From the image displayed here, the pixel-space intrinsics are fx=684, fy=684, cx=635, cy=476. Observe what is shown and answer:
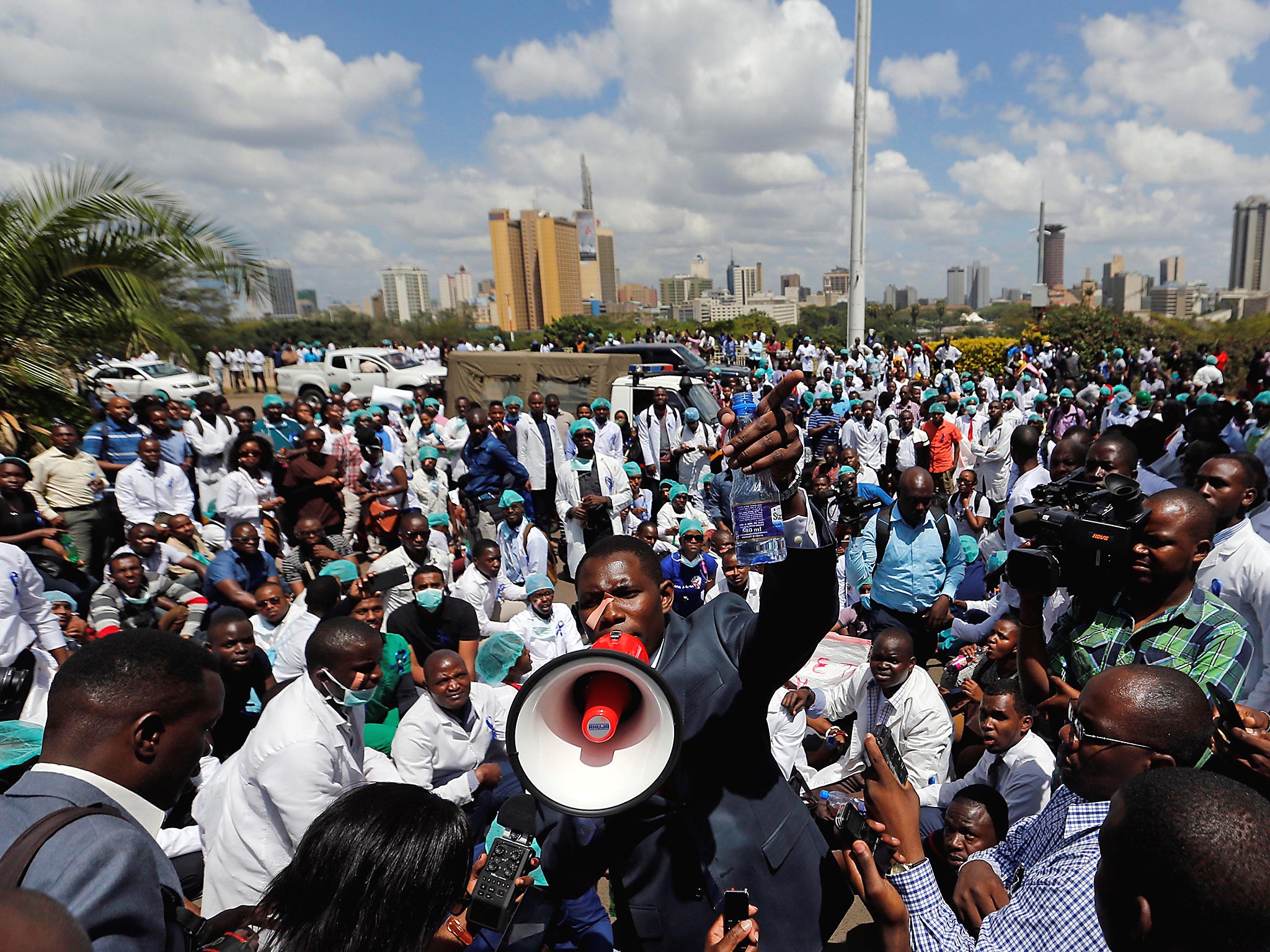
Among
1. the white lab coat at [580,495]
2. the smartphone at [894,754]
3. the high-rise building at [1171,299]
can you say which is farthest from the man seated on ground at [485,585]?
the high-rise building at [1171,299]

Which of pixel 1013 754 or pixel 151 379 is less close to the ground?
pixel 151 379

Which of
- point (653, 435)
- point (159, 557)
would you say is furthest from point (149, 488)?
point (653, 435)

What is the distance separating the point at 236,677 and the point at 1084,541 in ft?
15.2

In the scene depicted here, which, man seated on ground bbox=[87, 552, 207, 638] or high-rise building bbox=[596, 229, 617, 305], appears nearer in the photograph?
man seated on ground bbox=[87, 552, 207, 638]

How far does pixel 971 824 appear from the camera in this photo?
122 inches

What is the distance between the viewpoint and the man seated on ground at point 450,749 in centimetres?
384

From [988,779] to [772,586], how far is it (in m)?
2.61

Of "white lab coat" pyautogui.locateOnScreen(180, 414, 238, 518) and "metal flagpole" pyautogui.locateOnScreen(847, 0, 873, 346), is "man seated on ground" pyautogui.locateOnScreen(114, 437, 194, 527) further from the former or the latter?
"metal flagpole" pyautogui.locateOnScreen(847, 0, 873, 346)

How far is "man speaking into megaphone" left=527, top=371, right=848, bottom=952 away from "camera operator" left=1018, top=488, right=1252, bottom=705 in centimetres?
143

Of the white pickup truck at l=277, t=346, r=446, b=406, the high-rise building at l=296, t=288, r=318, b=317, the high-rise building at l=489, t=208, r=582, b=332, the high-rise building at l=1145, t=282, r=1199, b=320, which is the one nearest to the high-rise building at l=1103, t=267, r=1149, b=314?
the high-rise building at l=1145, t=282, r=1199, b=320

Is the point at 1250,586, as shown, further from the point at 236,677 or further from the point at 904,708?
the point at 236,677

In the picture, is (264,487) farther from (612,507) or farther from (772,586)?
(772,586)

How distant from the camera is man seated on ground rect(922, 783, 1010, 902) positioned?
309 cm

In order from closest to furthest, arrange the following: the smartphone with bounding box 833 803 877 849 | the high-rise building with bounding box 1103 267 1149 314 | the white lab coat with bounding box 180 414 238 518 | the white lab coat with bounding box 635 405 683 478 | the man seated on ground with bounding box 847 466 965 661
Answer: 1. the smartphone with bounding box 833 803 877 849
2. the man seated on ground with bounding box 847 466 965 661
3. the white lab coat with bounding box 180 414 238 518
4. the white lab coat with bounding box 635 405 683 478
5. the high-rise building with bounding box 1103 267 1149 314
